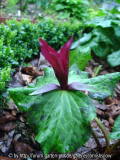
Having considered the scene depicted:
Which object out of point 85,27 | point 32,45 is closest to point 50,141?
point 32,45

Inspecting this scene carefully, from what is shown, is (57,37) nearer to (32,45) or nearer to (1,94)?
(32,45)

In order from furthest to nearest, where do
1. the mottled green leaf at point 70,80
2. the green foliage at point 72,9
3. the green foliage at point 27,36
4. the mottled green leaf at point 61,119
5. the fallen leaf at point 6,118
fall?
the green foliage at point 72,9 → the green foliage at point 27,36 → the fallen leaf at point 6,118 → the mottled green leaf at point 70,80 → the mottled green leaf at point 61,119

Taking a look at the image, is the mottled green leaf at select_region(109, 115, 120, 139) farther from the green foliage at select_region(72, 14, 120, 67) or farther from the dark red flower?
the green foliage at select_region(72, 14, 120, 67)

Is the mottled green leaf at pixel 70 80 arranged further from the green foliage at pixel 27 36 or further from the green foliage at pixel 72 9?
the green foliage at pixel 72 9

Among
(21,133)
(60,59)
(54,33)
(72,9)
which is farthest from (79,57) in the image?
(72,9)

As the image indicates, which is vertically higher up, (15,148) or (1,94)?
(1,94)

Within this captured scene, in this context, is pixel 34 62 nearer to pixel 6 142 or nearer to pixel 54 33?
pixel 54 33

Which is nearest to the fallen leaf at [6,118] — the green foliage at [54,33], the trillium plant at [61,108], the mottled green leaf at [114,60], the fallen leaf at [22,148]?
the fallen leaf at [22,148]
